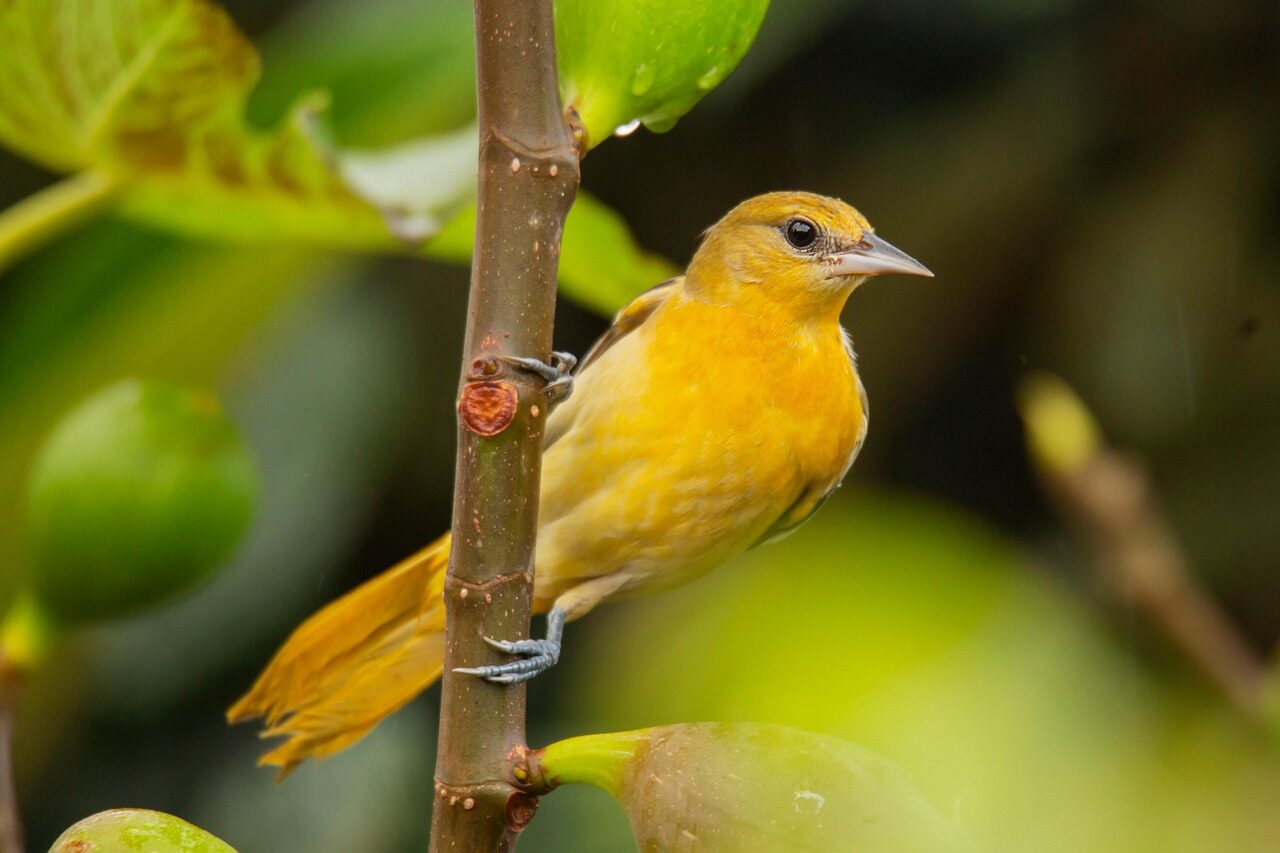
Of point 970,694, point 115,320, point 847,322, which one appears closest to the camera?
point 970,694

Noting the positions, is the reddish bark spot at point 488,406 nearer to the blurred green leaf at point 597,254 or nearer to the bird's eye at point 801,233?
the blurred green leaf at point 597,254

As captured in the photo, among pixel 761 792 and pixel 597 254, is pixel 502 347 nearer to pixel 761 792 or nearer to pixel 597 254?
pixel 761 792

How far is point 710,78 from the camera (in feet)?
1.76

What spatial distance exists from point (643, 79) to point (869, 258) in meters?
0.46

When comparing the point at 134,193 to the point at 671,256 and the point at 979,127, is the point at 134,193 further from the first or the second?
the point at 979,127

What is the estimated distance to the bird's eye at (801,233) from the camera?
1.03 metres

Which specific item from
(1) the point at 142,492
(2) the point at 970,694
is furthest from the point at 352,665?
(2) the point at 970,694

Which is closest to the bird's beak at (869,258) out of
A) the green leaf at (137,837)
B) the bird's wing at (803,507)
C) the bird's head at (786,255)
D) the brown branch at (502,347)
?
the bird's head at (786,255)

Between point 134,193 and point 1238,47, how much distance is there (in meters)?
1.45

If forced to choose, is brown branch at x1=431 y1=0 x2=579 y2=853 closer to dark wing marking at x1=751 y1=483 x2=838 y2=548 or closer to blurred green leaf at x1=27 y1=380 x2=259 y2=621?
blurred green leaf at x1=27 y1=380 x2=259 y2=621

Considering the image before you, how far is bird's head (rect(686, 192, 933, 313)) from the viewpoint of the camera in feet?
3.35

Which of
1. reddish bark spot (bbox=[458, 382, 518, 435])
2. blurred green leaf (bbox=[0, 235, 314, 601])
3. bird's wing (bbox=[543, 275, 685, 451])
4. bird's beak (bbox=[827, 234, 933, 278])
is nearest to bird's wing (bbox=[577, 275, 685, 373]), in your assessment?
bird's wing (bbox=[543, 275, 685, 451])

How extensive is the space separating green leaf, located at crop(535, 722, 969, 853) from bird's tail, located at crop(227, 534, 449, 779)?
0.32 meters

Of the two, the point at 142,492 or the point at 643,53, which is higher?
the point at 643,53
